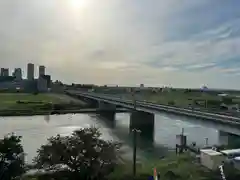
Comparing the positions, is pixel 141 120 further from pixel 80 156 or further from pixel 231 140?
pixel 80 156

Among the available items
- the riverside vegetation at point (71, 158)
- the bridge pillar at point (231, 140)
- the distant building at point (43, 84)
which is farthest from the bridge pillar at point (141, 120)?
the distant building at point (43, 84)

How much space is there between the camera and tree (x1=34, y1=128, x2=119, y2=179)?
51.0ft

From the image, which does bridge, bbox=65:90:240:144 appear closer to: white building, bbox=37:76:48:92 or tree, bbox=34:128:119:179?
tree, bbox=34:128:119:179

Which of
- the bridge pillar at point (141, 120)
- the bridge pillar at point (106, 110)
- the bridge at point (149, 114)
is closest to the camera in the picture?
the bridge at point (149, 114)

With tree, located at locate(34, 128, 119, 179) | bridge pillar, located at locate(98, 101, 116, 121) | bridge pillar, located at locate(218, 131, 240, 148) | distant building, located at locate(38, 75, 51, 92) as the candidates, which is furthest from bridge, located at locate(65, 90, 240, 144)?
distant building, located at locate(38, 75, 51, 92)

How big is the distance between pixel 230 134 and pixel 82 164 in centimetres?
1984

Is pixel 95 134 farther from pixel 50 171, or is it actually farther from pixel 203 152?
pixel 203 152

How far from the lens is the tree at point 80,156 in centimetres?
1555

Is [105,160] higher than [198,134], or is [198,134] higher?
[105,160]

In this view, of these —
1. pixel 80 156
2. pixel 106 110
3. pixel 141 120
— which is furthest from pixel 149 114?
pixel 80 156

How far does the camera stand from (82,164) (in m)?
Answer: 15.7

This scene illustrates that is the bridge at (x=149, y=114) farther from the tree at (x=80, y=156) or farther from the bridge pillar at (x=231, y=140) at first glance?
the tree at (x=80, y=156)

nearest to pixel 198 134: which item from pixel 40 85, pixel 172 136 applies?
pixel 172 136

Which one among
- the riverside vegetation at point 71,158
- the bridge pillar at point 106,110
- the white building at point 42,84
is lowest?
the bridge pillar at point 106,110
